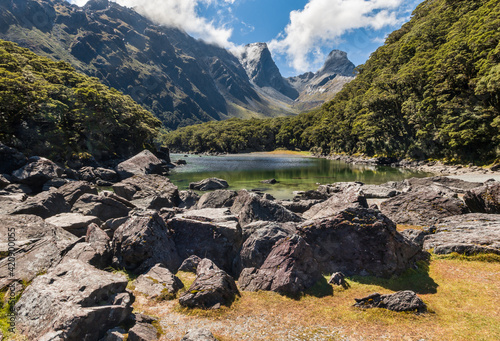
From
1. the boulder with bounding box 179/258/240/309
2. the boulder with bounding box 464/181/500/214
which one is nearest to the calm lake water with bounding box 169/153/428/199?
the boulder with bounding box 464/181/500/214

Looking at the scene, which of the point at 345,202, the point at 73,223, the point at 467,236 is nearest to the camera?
the point at 467,236

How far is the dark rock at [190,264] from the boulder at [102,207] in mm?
11139

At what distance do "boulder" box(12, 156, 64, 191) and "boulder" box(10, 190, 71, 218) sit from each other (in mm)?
12327

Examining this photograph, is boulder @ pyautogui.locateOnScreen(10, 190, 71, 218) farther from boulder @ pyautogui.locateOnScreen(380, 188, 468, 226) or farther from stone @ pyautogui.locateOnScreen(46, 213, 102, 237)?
boulder @ pyautogui.locateOnScreen(380, 188, 468, 226)

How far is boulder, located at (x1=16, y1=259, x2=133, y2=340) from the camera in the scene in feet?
19.4

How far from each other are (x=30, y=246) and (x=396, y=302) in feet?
45.8

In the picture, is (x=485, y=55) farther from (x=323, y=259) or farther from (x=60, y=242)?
(x=60, y=242)

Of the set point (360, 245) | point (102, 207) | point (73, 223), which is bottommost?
point (102, 207)

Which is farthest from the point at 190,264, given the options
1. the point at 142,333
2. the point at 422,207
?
the point at 422,207

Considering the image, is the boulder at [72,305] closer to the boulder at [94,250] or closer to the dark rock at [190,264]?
the boulder at [94,250]

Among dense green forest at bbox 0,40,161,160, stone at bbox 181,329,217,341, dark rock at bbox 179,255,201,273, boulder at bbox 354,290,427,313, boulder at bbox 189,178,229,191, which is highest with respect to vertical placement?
dense green forest at bbox 0,40,161,160

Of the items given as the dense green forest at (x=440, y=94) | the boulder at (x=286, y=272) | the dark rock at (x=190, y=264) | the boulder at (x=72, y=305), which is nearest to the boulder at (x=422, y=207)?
the boulder at (x=286, y=272)

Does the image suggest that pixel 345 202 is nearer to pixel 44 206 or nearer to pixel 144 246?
pixel 144 246

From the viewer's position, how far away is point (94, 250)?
10539mm
